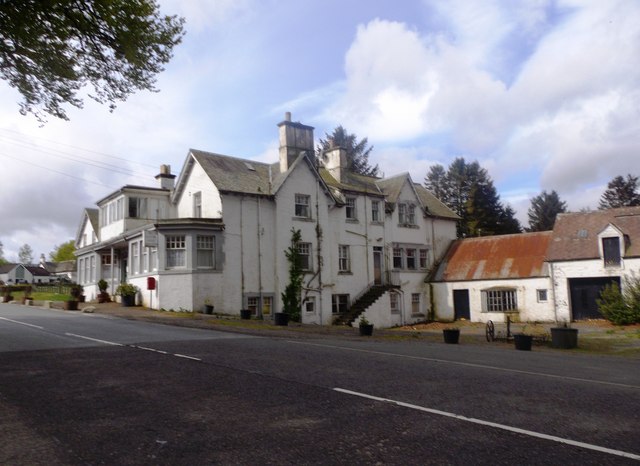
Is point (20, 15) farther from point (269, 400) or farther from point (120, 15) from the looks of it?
point (269, 400)

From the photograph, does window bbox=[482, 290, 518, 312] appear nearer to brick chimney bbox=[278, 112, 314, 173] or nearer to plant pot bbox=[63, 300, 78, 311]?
brick chimney bbox=[278, 112, 314, 173]

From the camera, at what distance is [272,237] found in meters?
33.5

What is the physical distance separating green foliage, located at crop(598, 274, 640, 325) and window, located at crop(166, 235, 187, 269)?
24864 millimetres

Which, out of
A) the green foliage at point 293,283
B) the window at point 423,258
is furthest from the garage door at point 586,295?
the green foliage at point 293,283

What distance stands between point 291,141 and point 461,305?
1776 cm

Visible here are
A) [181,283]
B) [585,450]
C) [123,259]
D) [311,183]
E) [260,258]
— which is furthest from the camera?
[123,259]

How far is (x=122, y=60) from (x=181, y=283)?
17.5 m

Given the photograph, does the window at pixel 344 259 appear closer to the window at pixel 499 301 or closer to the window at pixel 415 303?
the window at pixel 415 303

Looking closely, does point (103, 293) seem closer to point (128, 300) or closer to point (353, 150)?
point (128, 300)

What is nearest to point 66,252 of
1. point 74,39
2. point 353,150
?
point 353,150

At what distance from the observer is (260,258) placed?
107ft

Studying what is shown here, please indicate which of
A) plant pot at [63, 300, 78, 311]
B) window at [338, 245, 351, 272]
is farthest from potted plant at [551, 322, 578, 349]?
plant pot at [63, 300, 78, 311]

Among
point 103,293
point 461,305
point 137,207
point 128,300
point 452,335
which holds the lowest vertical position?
point 452,335

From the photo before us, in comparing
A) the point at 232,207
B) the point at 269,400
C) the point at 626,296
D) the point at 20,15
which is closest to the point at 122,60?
the point at 20,15
